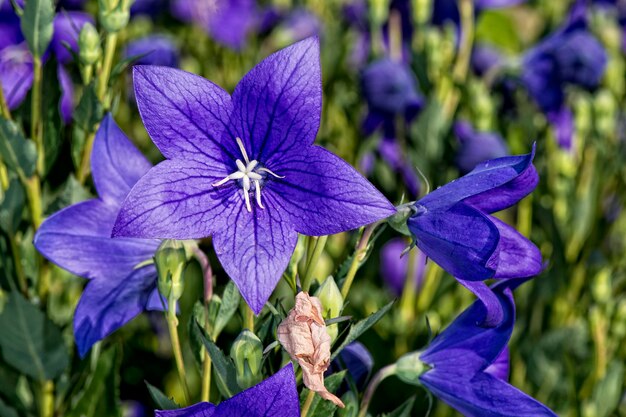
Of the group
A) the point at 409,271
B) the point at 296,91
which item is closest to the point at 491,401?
the point at 296,91

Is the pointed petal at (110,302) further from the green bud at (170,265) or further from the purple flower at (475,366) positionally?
the purple flower at (475,366)

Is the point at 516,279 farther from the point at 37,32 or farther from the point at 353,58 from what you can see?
the point at 353,58

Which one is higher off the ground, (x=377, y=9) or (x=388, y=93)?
(x=377, y=9)

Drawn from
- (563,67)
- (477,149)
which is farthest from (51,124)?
(563,67)

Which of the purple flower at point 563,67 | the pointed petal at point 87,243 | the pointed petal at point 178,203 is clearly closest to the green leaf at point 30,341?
the pointed petal at point 87,243

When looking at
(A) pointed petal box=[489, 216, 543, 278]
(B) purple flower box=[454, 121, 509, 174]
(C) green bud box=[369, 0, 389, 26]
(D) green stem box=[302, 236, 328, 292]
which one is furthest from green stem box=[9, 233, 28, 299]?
(C) green bud box=[369, 0, 389, 26]

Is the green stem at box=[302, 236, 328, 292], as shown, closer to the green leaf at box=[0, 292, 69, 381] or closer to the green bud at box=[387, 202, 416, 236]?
the green bud at box=[387, 202, 416, 236]

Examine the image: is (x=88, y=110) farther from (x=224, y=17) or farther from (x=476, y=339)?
(x=224, y=17)
